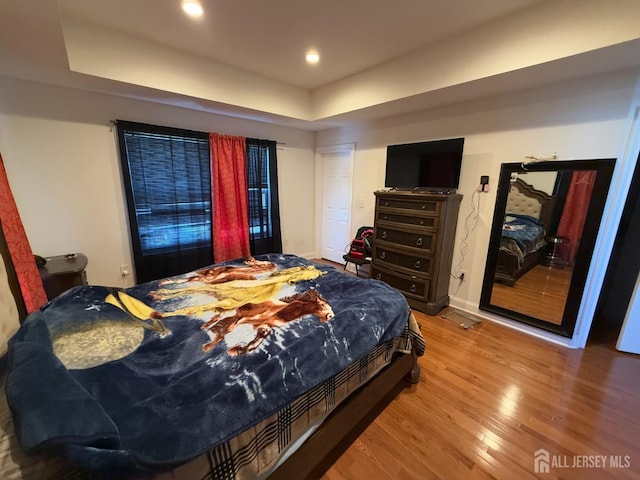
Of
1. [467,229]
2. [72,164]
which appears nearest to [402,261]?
[467,229]

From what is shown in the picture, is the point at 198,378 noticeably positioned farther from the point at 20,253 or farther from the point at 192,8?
the point at 192,8

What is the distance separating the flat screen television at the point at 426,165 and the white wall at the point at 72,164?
101 inches

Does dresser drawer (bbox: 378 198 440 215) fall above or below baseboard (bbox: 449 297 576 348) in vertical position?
above

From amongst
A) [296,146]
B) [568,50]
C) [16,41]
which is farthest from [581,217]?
[16,41]

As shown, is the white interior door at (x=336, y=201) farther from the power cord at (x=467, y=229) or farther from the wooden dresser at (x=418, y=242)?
the power cord at (x=467, y=229)

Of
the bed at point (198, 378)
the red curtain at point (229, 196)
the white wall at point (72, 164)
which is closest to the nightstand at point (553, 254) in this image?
the bed at point (198, 378)

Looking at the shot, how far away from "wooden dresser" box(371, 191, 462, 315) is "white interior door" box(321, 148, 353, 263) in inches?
43.5

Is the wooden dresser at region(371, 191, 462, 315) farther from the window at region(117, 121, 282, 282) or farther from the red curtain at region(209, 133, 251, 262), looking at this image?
the window at region(117, 121, 282, 282)

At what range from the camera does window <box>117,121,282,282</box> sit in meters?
→ 2.96

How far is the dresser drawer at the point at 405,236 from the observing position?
284cm

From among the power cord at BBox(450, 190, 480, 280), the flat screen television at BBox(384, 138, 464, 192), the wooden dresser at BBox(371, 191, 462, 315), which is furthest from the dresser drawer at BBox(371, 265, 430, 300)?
the flat screen television at BBox(384, 138, 464, 192)

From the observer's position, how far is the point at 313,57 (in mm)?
2711

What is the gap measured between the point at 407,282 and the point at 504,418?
1.55 meters

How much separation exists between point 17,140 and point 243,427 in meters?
3.33
